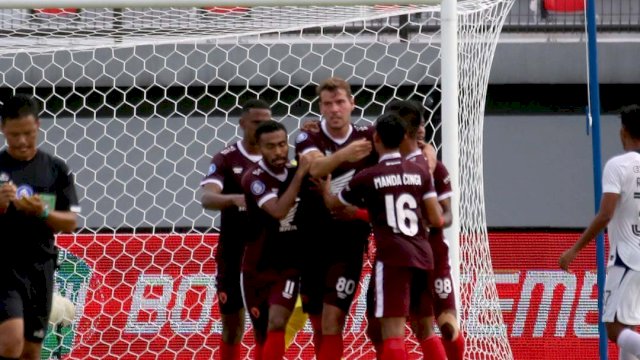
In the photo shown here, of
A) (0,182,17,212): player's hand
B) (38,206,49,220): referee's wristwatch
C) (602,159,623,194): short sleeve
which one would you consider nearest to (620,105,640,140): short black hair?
(602,159,623,194): short sleeve

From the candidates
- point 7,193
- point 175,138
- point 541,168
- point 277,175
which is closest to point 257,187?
point 277,175

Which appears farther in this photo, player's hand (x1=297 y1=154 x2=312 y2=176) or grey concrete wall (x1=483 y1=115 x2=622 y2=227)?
grey concrete wall (x1=483 y1=115 x2=622 y2=227)

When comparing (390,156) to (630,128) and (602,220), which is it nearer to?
(602,220)

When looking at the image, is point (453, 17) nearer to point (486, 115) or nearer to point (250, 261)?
point (250, 261)

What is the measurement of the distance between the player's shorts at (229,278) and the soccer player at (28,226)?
1579mm

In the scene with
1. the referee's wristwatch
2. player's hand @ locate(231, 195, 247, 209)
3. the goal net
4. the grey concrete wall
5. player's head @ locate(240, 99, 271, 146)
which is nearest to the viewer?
the referee's wristwatch

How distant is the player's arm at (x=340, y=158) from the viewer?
22.1 feet

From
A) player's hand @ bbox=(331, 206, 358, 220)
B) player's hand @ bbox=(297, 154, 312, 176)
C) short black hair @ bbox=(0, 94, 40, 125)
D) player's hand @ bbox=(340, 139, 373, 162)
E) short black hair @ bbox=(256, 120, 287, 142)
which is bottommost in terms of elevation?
player's hand @ bbox=(331, 206, 358, 220)

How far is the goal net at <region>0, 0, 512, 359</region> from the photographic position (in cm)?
904

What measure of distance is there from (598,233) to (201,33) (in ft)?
12.7

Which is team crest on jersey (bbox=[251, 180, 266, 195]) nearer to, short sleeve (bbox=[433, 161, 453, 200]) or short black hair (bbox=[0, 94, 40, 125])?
short sleeve (bbox=[433, 161, 453, 200])

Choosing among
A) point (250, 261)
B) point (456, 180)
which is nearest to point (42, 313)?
point (250, 261)

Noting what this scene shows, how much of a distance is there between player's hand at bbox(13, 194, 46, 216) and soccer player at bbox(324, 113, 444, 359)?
160 centimetres

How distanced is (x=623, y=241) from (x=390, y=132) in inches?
63.2
